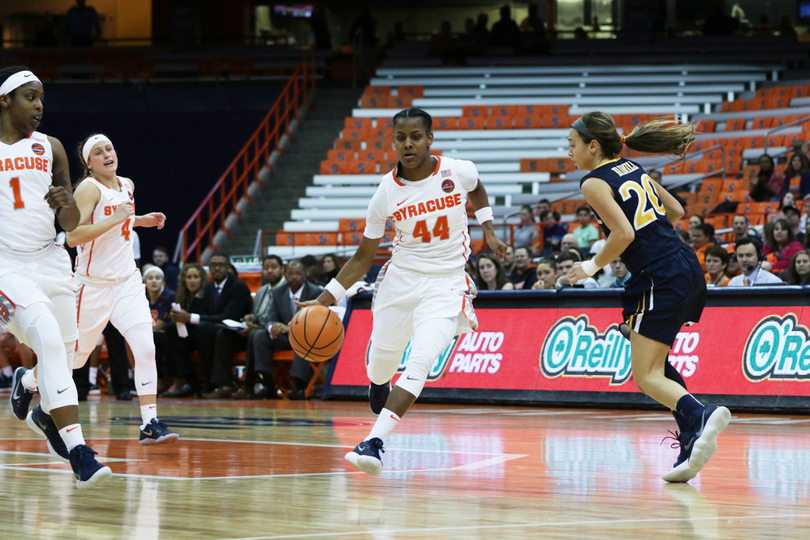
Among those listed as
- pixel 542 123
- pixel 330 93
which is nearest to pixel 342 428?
pixel 542 123

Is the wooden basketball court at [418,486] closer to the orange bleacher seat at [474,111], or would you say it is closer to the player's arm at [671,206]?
the player's arm at [671,206]

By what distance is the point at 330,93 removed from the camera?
28.0 metres

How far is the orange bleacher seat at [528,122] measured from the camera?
2506 cm

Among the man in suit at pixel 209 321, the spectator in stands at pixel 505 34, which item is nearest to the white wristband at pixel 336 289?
the man in suit at pixel 209 321

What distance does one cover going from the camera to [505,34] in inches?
1147

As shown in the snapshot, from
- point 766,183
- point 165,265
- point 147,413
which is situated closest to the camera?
point 147,413

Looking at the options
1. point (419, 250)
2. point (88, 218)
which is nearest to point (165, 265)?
point (88, 218)

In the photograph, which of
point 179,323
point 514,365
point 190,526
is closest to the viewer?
point 190,526

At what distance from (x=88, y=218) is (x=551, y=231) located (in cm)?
1109

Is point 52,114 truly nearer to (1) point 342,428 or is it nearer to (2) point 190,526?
(1) point 342,428

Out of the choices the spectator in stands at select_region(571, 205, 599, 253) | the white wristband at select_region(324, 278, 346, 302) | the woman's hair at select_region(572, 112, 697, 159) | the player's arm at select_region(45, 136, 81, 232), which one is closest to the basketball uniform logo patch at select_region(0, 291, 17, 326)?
the player's arm at select_region(45, 136, 81, 232)

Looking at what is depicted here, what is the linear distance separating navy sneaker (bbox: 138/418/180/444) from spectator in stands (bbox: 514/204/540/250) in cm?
1121

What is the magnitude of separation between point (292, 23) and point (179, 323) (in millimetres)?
21538

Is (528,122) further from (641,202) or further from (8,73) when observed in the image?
(8,73)
